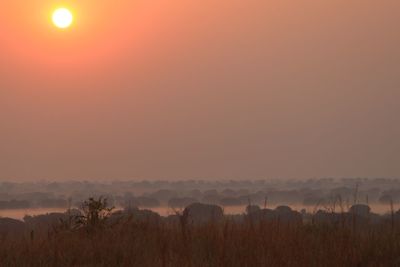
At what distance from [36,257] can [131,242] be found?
57.3 inches

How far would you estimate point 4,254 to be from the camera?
8.28 meters

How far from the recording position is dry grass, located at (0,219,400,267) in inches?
308

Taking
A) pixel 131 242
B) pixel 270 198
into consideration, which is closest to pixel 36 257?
pixel 131 242

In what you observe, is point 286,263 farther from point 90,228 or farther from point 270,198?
point 270,198

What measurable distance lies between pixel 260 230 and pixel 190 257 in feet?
6.88

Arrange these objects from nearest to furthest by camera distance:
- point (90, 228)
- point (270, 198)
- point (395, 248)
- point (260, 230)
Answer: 1. point (395, 248)
2. point (260, 230)
3. point (90, 228)
4. point (270, 198)

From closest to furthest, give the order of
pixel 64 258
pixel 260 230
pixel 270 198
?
pixel 64 258, pixel 260 230, pixel 270 198

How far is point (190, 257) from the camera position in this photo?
779 cm

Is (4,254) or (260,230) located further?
(260,230)

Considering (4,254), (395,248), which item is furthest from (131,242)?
(395,248)

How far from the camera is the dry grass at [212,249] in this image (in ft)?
25.6

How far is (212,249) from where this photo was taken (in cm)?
873

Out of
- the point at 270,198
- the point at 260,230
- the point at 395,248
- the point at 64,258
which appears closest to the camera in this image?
the point at 64,258

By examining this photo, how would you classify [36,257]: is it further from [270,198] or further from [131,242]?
[270,198]
